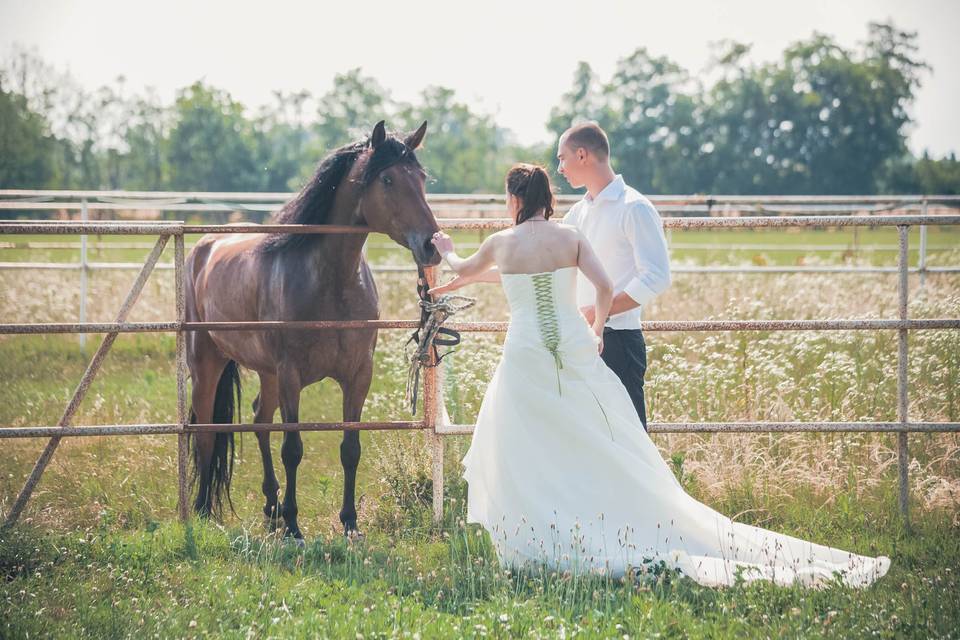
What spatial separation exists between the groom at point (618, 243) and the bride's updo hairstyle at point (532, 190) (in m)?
0.12

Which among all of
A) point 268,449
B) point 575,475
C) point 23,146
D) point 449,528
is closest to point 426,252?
point 575,475

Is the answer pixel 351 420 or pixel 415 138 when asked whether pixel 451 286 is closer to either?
pixel 415 138

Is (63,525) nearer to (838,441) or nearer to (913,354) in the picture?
(838,441)

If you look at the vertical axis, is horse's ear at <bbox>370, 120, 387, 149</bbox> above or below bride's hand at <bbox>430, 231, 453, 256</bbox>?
above

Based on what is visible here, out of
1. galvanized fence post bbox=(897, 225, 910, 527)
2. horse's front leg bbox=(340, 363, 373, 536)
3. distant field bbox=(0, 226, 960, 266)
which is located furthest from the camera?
distant field bbox=(0, 226, 960, 266)

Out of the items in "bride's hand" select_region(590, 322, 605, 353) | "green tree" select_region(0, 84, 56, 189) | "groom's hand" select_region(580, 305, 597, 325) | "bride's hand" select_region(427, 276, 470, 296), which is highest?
"green tree" select_region(0, 84, 56, 189)

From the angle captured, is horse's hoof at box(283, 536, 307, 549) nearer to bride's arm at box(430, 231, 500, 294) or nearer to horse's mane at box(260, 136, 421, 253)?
bride's arm at box(430, 231, 500, 294)

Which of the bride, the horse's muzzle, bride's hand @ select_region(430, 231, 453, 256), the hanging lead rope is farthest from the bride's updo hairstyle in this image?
the hanging lead rope

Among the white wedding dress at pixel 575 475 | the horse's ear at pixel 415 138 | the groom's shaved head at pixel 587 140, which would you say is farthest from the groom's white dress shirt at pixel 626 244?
the horse's ear at pixel 415 138

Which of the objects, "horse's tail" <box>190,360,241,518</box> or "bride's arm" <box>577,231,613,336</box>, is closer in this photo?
"bride's arm" <box>577,231,613,336</box>

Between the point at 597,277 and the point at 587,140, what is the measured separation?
75 centimetres

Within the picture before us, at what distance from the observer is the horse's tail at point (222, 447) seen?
6.12m

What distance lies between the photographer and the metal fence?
5.04 meters

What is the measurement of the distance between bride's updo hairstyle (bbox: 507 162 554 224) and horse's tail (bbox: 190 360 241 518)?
294 centimetres
